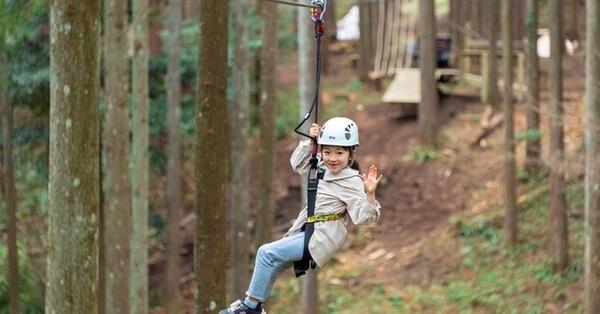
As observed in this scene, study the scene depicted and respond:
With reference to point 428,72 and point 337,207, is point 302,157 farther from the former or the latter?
point 428,72

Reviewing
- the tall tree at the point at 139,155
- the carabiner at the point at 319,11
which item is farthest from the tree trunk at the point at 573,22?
the carabiner at the point at 319,11

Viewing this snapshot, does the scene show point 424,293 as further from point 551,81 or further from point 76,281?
point 76,281

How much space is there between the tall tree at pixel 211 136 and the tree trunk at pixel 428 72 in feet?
Answer: 46.1

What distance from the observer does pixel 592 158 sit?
41.7ft

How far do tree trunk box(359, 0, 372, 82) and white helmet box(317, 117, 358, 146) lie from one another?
1059 inches

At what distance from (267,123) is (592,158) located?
302 inches

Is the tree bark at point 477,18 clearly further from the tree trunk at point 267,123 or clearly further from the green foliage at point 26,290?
the green foliage at point 26,290

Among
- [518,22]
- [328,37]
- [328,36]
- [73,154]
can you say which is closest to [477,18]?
[518,22]

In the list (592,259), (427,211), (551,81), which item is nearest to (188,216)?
(427,211)

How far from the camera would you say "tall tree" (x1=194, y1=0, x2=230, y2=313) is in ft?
31.0

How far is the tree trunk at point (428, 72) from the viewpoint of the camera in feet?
75.5

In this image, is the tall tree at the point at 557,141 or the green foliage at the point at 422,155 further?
the green foliage at the point at 422,155

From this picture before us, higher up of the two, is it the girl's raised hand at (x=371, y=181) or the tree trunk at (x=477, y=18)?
the tree trunk at (x=477, y=18)

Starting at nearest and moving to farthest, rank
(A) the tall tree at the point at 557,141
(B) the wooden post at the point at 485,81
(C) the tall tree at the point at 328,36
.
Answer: (A) the tall tree at the point at 557,141
(B) the wooden post at the point at 485,81
(C) the tall tree at the point at 328,36
